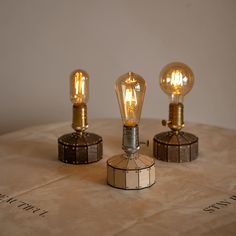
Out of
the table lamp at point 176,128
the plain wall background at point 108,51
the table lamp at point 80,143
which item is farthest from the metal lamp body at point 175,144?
the plain wall background at point 108,51

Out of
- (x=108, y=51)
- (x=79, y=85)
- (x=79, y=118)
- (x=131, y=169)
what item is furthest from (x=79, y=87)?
(x=108, y=51)

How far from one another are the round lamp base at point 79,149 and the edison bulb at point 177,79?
0.30 meters

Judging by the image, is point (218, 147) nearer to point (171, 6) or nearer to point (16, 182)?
point (16, 182)

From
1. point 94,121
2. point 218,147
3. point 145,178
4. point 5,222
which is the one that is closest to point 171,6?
point 94,121

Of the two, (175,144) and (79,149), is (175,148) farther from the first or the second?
(79,149)

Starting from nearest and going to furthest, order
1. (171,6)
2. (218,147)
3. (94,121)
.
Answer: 1. (218,147)
2. (94,121)
3. (171,6)

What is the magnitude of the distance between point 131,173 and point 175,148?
0.89 feet

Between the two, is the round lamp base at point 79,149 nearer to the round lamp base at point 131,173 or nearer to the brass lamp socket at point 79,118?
the brass lamp socket at point 79,118

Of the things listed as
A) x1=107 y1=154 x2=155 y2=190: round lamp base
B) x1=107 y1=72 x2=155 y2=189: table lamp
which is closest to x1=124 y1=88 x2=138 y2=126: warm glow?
x1=107 y1=72 x2=155 y2=189: table lamp

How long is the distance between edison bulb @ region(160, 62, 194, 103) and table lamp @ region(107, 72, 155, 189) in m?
0.29

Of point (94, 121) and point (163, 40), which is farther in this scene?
point (163, 40)

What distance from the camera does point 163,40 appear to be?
2.72 meters

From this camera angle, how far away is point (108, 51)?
2.63 meters

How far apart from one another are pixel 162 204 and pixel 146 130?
725 millimetres
